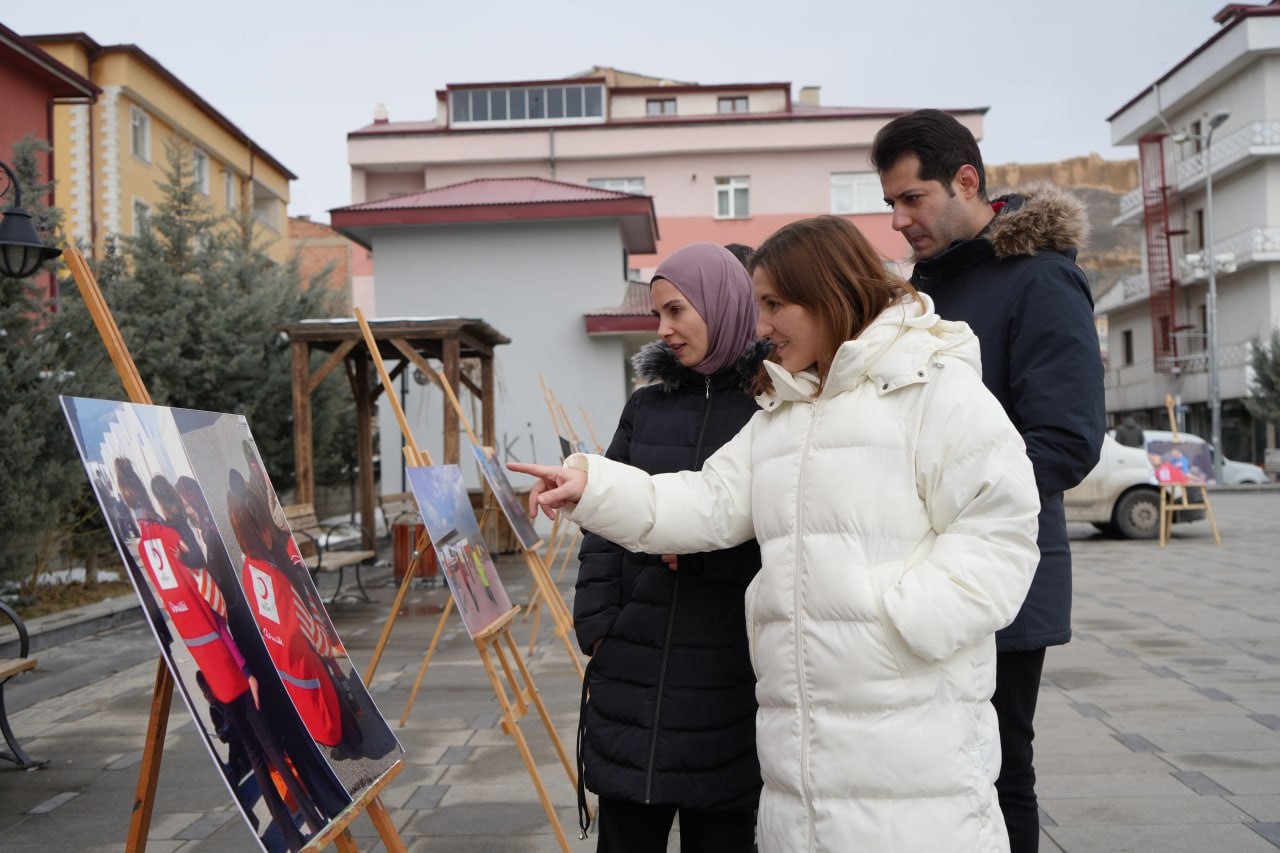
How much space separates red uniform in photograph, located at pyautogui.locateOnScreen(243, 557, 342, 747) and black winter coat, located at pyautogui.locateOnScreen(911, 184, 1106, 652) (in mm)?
1507

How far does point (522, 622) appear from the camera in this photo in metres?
10.2

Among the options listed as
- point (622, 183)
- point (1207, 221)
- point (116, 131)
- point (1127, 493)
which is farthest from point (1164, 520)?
point (622, 183)

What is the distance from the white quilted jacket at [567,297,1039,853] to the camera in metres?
1.98

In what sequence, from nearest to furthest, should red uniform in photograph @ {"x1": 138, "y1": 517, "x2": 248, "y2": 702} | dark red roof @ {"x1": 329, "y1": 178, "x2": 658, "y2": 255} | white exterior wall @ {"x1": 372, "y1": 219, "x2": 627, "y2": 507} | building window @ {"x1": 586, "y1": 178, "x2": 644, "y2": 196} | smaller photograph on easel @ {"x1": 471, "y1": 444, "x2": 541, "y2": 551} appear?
red uniform in photograph @ {"x1": 138, "y1": 517, "x2": 248, "y2": 702} → smaller photograph on easel @ {"x1": 471, "y1": 444, "x2": 541, "y2": 551} → dark red roof @ {"x1": 329, "y1": 178, "x2": 658, "y2": 255} → white exterior wall @ {"x1": 372, "y1": 219, "x2": 627, "y2": 507} → building window @ {"x1": 586, "y1": 178, "x2": 644, "y2": 196}

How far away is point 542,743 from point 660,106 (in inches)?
1555

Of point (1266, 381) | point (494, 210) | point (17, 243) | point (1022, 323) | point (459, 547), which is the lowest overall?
point (459, 547)

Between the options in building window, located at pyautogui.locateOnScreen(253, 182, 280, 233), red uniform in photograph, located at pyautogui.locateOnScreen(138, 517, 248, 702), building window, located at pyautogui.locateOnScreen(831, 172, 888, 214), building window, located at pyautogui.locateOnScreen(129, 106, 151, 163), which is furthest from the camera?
building window, located at pyautogui.locateOnScreen(253, 182, 280, 233)

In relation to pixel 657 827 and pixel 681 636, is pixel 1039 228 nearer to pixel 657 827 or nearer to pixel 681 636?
pixel 681 636

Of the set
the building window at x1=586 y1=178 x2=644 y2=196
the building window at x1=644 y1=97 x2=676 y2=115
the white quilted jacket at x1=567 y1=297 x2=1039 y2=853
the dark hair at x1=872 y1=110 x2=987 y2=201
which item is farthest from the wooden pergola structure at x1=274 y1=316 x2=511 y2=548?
the building window at x1=644 y1=97 x2=676 y2=115

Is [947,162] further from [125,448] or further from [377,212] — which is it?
[377,212]

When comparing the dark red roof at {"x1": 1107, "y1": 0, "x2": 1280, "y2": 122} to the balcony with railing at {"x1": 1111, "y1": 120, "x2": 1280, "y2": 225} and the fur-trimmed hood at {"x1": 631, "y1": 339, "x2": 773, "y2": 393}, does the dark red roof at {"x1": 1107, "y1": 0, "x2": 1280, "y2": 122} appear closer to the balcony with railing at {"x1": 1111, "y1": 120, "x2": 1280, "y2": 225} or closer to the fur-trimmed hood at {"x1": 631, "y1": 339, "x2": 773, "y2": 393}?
the balcony with railing at {"x1": 1111, "y1": 120, "x2": 1280, "y2": 225}

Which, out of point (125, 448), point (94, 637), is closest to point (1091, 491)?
point (94, 637)

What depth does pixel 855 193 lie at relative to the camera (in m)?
36.0

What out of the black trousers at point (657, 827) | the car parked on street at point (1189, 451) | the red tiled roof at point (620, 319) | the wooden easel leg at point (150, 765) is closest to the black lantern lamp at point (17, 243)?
the wooden easel leg at point (150, 765)
